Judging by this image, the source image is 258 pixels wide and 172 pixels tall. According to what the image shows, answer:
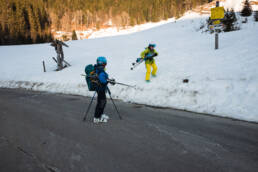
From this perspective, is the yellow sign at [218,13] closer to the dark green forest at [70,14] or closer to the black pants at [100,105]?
the black pants at [100,105]

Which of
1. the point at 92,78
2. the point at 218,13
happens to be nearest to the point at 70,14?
the point at 218,13

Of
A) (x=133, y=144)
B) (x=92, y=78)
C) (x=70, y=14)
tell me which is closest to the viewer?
(x=133, y=144)

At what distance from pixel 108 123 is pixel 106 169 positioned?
7.12 ft

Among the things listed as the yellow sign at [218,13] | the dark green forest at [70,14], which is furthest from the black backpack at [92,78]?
the dark green forest at [70,14]

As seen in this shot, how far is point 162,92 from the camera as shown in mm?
7375

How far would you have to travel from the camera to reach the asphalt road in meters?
2.88

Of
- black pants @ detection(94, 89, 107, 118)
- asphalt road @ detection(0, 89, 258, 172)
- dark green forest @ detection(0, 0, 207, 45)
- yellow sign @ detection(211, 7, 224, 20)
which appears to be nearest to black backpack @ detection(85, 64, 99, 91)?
black pants @ detection(94, 89, 107, 118)

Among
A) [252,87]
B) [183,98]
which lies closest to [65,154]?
[183,98]

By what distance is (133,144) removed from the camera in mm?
3615

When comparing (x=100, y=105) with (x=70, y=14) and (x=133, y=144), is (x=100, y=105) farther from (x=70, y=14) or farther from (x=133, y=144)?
(x=70, y=14)

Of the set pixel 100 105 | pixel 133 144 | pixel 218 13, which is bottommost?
pixel 133 144

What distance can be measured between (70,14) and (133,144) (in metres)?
128

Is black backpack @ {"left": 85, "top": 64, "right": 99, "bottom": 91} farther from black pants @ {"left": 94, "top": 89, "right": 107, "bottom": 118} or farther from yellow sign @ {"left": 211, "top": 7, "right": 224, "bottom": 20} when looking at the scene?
yellow sign @ {"left": 211, "top": 7, "right": 224, "bottom": 20}

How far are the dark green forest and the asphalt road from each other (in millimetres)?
67007
